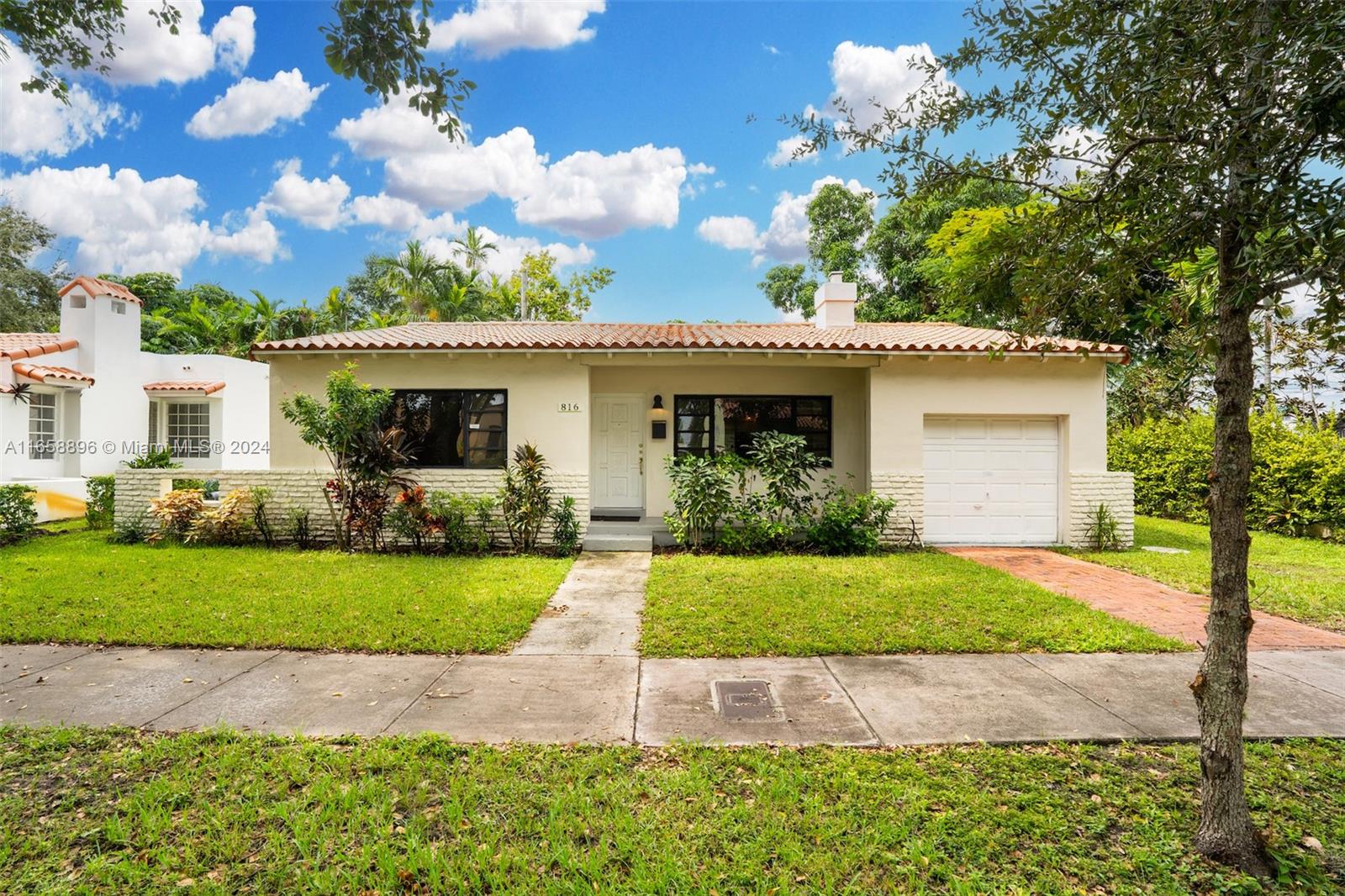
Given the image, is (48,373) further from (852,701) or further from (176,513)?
(852,701)

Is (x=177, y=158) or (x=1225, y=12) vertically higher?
(x=177, y=158)

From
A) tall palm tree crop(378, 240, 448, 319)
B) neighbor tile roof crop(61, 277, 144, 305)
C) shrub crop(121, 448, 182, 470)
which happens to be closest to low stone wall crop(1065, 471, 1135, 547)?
shrub crop(121, 448, 182, 470)

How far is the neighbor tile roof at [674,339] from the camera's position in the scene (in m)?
9.86

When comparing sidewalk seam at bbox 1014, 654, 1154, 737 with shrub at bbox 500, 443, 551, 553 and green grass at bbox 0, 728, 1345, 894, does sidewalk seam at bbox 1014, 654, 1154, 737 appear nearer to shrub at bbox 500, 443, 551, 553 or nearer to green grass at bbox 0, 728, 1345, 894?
green grass at bbox 0, 728, 1345, 894

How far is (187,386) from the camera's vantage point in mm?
16641

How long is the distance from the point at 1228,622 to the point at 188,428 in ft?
70.7

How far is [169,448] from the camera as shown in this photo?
17.2 m

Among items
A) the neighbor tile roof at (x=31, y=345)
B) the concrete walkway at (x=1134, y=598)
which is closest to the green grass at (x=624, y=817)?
the concrete walkway at (x=1134, y=598)

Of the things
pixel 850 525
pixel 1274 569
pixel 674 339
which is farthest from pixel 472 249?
pixel 1274 569

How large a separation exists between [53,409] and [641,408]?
1313 centimetres

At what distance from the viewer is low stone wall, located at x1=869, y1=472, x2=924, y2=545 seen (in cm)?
1038

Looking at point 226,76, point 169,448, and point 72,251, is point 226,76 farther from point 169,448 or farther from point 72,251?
point 72,251

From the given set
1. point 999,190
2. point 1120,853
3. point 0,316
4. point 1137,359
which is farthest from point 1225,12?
point 0,316

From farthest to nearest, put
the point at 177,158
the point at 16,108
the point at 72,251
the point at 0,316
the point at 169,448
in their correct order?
the point at 72,251 < the point at 0,316 < the point at 169,448 < the point at 177,158 < the point at 16,108
